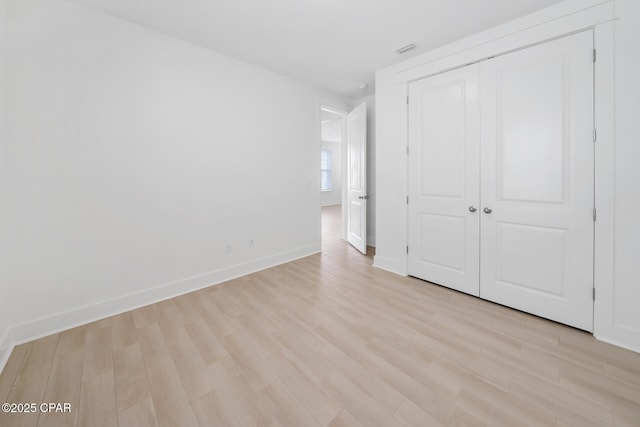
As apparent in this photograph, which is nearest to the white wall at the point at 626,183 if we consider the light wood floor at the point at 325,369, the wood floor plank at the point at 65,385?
the light wood floor at the point at 325,369

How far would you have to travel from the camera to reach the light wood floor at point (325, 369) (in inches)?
51.3

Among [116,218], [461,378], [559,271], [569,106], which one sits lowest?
[461,378]

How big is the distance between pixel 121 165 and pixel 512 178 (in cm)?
372

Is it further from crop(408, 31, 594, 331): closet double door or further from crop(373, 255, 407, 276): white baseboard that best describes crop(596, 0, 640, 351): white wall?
crop(373, 255, 407, 276): white baseboard

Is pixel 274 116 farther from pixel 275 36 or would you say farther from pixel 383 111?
pixel 383 111

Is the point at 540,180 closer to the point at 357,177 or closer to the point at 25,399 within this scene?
the point at 357,177

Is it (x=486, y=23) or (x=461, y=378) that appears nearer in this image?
(x=461, y=378)

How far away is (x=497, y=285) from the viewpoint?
2.44 m

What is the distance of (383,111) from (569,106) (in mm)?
1824

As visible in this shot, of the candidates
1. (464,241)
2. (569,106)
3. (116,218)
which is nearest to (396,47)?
(569,106)

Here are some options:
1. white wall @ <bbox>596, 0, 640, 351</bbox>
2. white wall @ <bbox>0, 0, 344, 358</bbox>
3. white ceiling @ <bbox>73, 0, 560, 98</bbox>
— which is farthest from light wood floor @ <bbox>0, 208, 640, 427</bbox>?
white ceiling @ <bbox>73, 0, 560, 98</bbox>

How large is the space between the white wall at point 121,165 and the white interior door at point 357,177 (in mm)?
1404

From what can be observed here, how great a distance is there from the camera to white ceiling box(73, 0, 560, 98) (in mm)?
2066

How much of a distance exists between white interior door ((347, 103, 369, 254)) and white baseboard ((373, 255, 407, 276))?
21.3 inches
